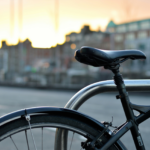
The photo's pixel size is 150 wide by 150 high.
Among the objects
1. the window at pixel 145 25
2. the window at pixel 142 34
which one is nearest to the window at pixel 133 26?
the window at pixel 145 25

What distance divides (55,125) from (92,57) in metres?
0.40

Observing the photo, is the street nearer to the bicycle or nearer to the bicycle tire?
the bicycle

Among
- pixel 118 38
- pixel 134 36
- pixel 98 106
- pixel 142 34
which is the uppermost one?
pixel 118 38

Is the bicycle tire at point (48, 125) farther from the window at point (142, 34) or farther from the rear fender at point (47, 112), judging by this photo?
the window at point (142, 34)

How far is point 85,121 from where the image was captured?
1315 mm

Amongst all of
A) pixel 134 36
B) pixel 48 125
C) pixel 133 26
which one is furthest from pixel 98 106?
pixel 133 26

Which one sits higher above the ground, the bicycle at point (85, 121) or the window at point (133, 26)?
the window at point (133, 26)

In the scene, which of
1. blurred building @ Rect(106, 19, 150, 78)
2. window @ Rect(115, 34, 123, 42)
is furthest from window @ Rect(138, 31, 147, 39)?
window @ Rect(115, 34, 123, 42)

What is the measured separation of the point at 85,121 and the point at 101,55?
349mm

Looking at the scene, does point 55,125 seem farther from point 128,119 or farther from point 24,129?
point 128,119

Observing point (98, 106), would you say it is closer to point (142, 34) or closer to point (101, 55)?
point (101, 55)

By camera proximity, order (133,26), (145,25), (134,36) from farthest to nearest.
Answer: (133,26), (134,36), (145,25)

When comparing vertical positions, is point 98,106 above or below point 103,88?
Result: above

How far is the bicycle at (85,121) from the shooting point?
119 centimetres
